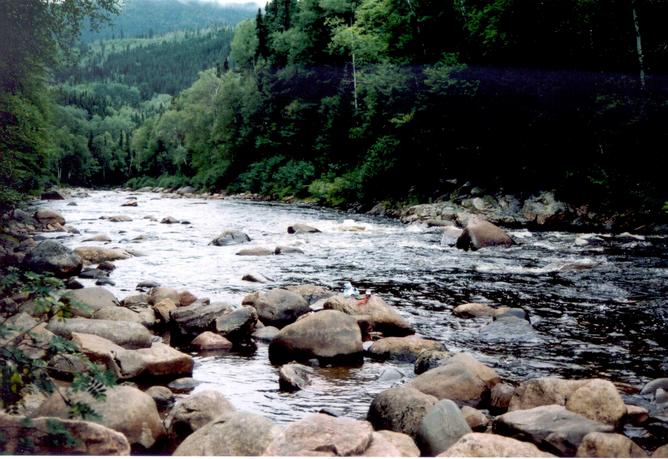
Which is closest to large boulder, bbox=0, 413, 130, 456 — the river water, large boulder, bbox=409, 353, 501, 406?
the river water

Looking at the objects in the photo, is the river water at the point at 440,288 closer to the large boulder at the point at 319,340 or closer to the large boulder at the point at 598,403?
the large boulder at the point at 319,340

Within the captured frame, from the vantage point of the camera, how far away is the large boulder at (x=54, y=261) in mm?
10820

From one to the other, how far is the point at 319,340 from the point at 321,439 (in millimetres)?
3191

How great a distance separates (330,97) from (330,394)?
120 feet

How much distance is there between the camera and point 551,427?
4133 millimetres

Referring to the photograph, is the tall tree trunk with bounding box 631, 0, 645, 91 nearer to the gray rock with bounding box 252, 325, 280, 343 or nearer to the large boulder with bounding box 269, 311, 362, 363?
the large boulder with bounding box 269, 311, 362, 363

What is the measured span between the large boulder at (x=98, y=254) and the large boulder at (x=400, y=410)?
9916mm

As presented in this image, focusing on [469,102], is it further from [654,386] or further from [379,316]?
[654,386]

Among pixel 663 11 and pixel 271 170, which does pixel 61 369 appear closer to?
pixel 663 11

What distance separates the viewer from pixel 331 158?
37500mm

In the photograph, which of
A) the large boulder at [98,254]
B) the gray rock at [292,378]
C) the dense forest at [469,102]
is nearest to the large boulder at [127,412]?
the gray rock at [292,378]

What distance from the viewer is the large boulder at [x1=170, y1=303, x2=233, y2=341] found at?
7.47m

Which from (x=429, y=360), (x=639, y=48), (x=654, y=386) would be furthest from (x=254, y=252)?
(x=639, y=48)

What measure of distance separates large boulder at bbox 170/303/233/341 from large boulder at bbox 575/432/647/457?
4.92 meters
